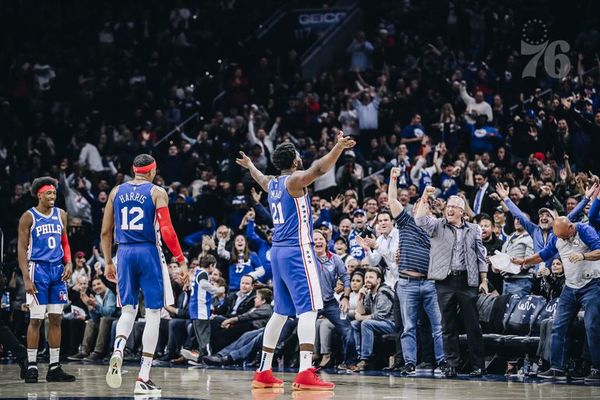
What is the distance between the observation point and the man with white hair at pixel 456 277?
1273 cm

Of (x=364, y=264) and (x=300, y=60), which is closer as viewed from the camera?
(x=364, y=264)

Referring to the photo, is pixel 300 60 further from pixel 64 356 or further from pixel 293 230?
pixel 293 230

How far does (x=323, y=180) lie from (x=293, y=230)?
367 inches

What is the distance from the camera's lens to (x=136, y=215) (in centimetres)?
1022

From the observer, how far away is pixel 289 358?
15.2 metres

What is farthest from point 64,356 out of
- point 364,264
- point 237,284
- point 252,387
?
point 252,387

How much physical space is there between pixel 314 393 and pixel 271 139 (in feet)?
40.1

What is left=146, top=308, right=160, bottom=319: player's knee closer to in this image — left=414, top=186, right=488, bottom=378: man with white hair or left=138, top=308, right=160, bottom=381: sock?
left=138, top=308, right=160, bottom=381: sock

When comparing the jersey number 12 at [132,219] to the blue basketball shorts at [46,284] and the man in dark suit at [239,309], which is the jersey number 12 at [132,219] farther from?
the man in dark suit at [239,309]

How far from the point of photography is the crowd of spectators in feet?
50.5

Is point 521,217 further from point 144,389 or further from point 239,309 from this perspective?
point 144,389

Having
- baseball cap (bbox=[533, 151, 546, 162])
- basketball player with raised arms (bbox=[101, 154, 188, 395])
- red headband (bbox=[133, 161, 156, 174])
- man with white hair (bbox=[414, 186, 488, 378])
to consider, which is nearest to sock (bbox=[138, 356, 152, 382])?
basketball player with raised arms (bbox=[101, 154, 188, 395])

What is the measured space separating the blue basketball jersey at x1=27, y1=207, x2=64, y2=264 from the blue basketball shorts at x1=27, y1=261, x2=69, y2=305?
0.25ft

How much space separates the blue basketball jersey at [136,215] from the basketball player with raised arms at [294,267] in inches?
48.6
